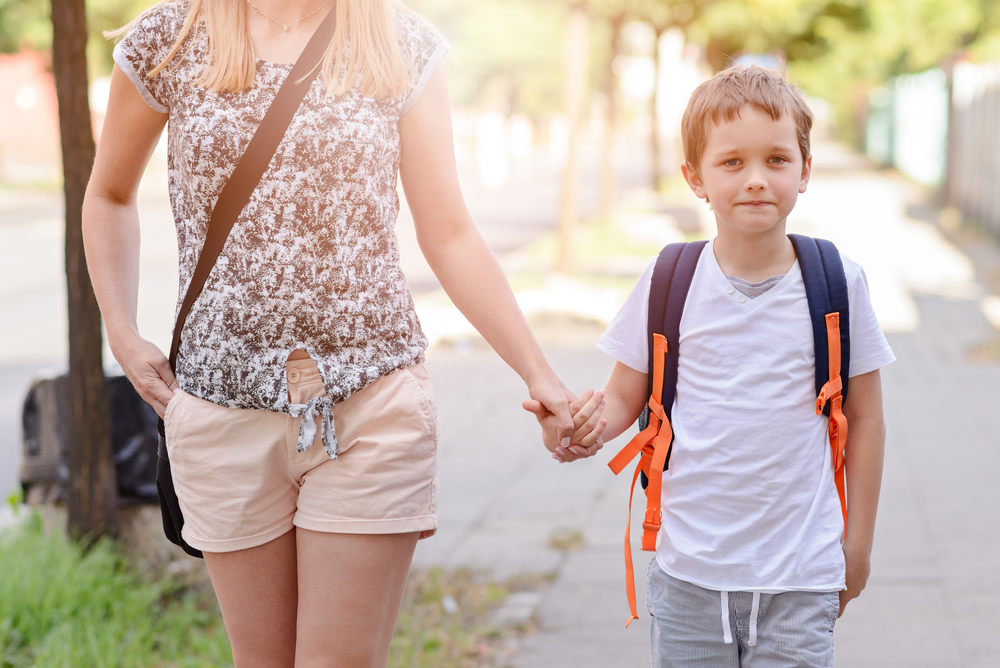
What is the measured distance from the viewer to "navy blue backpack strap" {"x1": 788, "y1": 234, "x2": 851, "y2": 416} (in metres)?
2.06

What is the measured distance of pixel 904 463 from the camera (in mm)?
5719

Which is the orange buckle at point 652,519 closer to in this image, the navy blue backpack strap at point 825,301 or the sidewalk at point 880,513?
the navy blue backpack strap at point 825,301

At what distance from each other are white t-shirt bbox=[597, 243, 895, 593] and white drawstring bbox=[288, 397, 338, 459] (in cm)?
69

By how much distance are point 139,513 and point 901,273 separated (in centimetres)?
1008

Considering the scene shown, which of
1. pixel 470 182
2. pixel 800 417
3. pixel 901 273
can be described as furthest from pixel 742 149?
pixel 470 182

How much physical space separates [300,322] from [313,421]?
0.17 metres

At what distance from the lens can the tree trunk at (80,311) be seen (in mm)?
3756

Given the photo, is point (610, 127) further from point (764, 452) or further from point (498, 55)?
point (498, 55)

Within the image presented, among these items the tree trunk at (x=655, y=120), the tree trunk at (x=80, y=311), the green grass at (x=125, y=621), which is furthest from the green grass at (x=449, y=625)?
the tree trunk at (x=655, y=120)

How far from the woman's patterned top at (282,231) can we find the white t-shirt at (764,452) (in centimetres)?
62

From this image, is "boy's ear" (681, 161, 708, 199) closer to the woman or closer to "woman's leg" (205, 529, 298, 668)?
the woman

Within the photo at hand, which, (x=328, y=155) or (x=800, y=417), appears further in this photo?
(x=800, y=417)

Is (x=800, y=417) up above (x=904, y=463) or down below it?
above

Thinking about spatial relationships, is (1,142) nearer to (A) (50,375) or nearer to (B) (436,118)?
(A) (50,375)
